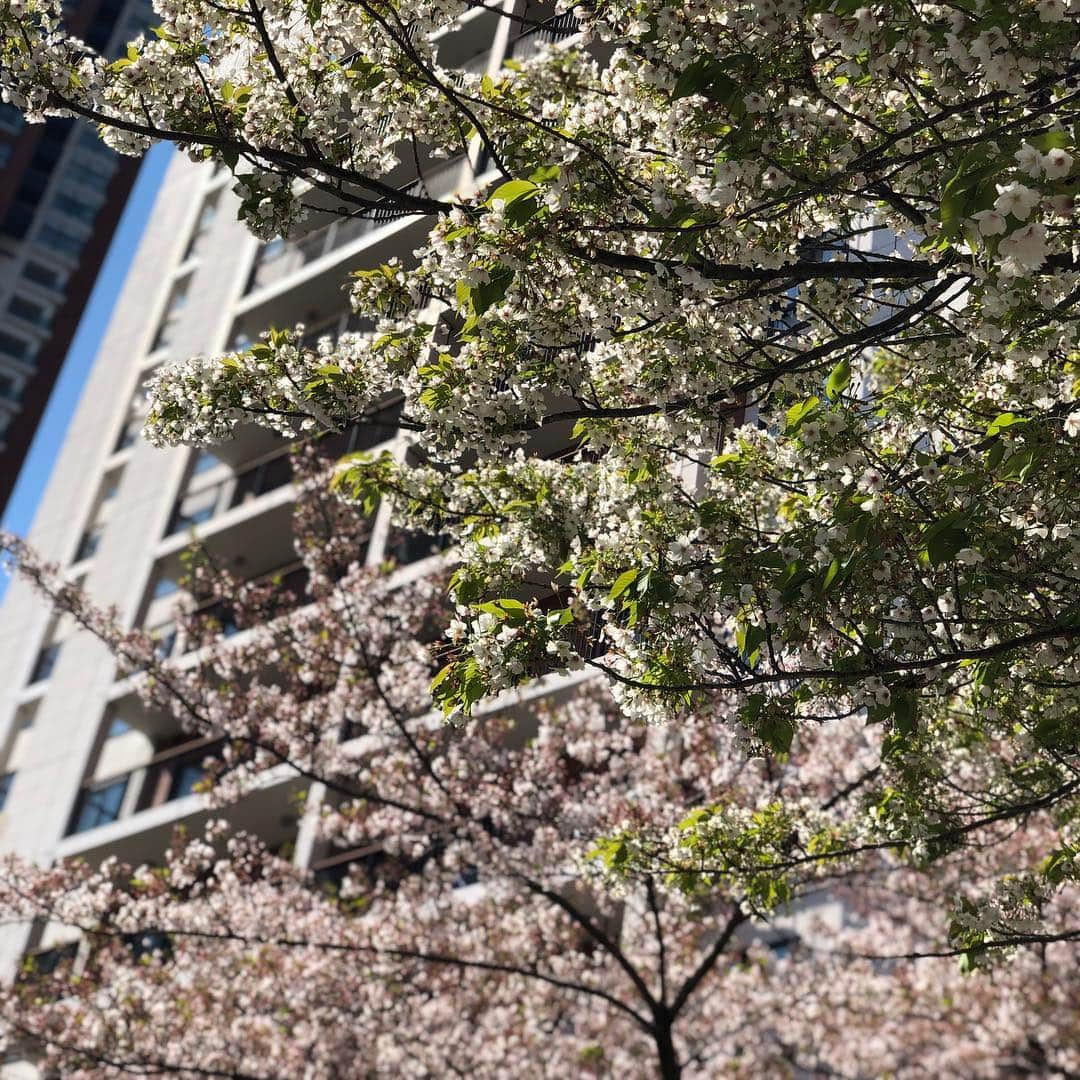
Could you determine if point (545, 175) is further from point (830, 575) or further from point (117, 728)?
point (117, 728)

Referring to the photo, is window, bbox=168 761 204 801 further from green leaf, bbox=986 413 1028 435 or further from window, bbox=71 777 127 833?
green leaf, bbox=986 413 1028 435

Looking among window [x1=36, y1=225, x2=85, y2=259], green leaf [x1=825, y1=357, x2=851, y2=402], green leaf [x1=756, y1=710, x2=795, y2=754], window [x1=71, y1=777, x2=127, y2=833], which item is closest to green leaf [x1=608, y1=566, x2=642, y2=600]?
green leaf [x1=756, y1=710, x2=795, y2=754]

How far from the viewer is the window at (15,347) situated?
5878 cm

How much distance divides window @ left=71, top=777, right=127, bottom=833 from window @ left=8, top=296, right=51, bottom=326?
→ 3694 centimetres

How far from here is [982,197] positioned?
421 centimetres

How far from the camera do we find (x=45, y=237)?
61.3 metres

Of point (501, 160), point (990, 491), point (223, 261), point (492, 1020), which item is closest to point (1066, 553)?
point (990, 491)

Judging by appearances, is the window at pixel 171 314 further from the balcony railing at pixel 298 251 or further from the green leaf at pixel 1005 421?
the green leaf at pixel 1005 421

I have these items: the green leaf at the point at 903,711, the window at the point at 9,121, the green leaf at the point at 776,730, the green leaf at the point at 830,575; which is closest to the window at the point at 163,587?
the green leaf at the point at 776,730

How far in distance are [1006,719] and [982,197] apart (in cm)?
417

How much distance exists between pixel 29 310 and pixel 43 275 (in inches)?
84.2

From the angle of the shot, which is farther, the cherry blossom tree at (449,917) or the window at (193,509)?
the window at (193,509)

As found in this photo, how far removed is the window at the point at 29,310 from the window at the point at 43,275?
121 centimetres

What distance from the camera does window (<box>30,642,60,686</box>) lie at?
122 feet
